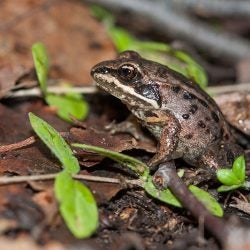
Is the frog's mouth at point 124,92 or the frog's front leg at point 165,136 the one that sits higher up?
the frog's mouth at point 124,92

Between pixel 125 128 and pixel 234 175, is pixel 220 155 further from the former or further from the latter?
pixel 125 128

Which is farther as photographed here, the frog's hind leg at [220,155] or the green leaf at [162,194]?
the frog's hind leg at [220,155]

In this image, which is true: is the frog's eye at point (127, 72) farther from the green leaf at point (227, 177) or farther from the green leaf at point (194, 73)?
the green leaf at point (227, 177)

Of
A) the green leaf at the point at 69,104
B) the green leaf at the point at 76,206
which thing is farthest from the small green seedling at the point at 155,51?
the green leaf at the point at 76,206

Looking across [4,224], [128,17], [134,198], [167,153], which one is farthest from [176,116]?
[128,17]

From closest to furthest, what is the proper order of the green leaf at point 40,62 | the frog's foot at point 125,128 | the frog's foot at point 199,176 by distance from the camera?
1. the frog's foot at point 199,176
2. the green leaf at point 40,62
3. the frog's foot at point 125,128

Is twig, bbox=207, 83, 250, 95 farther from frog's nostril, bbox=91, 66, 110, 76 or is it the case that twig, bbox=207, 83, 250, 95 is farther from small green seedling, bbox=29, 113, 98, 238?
small green seedling, bbox=29, 113, 98, 238

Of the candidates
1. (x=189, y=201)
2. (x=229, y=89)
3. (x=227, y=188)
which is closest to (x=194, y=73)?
(x=229, y=89)
